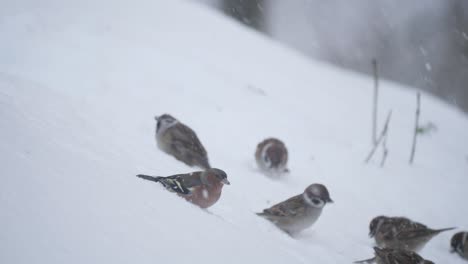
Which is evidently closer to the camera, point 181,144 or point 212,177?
point 212,177

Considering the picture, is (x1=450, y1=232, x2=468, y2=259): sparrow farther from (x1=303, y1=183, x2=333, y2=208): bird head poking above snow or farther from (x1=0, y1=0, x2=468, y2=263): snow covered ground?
(x1=303, y1=183, x2=333, y2=208): bird head poking above snow

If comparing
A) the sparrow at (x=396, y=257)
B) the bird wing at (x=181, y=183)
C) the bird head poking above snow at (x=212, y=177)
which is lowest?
the bird wing at (x=181, y=183)

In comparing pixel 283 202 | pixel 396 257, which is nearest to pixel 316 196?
pixel 283 202

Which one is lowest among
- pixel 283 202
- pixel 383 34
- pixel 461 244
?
pixel 283 202

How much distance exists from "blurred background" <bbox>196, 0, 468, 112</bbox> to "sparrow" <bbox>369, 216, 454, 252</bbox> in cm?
1702

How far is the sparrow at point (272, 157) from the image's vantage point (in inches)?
274

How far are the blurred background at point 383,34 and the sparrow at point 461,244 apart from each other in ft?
52.7

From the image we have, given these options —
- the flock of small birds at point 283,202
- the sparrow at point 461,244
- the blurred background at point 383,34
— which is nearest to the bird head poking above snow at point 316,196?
the flock of small birds at point 283,202

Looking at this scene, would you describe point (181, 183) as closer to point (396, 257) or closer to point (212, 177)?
point (212, 177)

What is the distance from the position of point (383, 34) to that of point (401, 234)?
2069cm

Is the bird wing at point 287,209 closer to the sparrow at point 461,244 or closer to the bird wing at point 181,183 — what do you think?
the bird wing at point 181,183

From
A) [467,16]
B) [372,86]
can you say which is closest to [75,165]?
[372,86]

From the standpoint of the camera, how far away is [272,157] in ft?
22.9

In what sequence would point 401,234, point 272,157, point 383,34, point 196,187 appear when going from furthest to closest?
point 383,34, point 272,157, point 401,234, point 196,187
